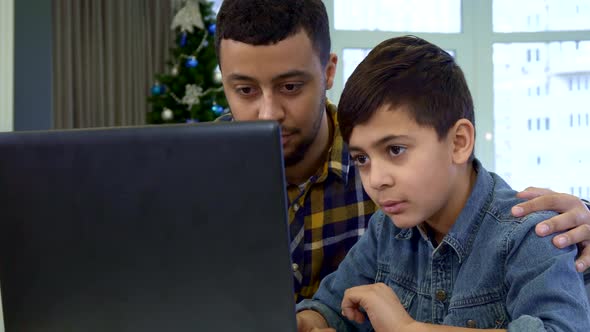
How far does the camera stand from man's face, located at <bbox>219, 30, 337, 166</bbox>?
1.36 metres

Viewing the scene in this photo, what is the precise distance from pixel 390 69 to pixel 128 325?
549 millimetres

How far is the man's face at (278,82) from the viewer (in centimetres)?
136

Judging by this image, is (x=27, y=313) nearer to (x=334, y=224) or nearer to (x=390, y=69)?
(x=390, y=69)

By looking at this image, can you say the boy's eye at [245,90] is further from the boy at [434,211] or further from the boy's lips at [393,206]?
the boy's lips at [393,206]

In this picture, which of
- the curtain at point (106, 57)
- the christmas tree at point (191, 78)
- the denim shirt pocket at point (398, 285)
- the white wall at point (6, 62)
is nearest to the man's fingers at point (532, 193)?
the denim shirt pocket at point (398, 285)

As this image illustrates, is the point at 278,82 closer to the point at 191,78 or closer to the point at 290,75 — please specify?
the point at 290,75

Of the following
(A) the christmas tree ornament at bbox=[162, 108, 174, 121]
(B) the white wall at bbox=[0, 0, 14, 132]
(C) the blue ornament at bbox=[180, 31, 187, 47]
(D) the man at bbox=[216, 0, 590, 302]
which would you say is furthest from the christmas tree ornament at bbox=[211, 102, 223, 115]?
(D) the man at bbox=[216, 0, 590, 302]

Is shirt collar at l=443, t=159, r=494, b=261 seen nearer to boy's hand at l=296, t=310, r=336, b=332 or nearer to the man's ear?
boy's hand at l=296, t=310, r=336, b=332

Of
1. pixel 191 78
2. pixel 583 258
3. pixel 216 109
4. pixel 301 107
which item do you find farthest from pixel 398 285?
pixel 191 78

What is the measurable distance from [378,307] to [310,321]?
165mm

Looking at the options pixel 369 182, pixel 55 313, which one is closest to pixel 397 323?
pixel 369 182

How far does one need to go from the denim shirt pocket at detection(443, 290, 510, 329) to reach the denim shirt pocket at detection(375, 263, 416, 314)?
0.40 feet

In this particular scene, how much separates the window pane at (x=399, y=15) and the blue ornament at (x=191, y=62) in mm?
1674

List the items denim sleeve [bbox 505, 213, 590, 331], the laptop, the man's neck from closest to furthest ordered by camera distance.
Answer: the laptop, denim sleeve [bbox 505, 213, 590, 331], the man's neck
